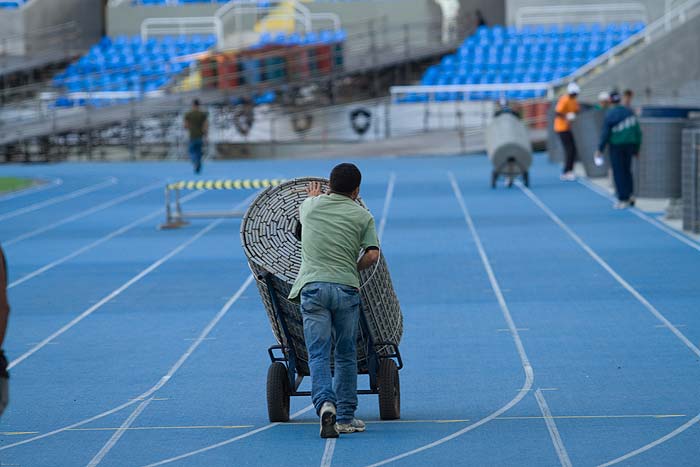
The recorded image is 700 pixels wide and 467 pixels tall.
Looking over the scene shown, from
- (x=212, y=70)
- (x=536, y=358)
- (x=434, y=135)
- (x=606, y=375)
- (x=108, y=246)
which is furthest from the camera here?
(x=212, y=70)

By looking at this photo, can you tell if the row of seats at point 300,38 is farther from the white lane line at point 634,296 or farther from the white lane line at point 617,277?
the white lane line at point 617,277

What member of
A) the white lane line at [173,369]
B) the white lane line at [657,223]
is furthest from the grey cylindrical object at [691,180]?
the white lane line at [173,369]

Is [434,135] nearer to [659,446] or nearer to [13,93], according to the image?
[13,93]

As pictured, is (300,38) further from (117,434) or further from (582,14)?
(117,434)

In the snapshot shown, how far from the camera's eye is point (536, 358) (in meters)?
10.4

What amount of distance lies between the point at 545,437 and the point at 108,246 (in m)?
11.9

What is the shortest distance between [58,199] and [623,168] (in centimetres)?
1140

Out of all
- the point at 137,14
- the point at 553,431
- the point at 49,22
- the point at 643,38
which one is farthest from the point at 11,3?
the point at 553,431

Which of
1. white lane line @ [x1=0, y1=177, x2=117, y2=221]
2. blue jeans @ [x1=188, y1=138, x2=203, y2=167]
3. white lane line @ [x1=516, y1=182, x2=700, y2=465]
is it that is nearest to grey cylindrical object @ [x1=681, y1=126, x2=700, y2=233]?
white lane line @ [x1=516, y1=182, x2=700, y2=465]

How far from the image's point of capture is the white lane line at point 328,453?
7.46 metres

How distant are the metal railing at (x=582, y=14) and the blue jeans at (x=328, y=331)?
38339mm

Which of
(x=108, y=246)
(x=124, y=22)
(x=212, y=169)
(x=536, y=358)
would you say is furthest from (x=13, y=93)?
(x=536, y=358)

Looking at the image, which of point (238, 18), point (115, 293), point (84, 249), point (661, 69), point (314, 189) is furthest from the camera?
point (238, 18)

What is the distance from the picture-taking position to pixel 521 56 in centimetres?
4231
